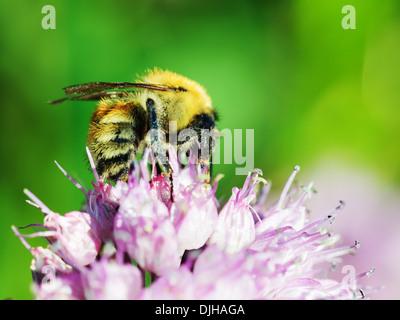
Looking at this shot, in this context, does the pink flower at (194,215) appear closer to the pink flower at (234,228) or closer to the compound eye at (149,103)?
the pink flower at (234,228)

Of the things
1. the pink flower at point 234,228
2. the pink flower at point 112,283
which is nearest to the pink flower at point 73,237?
the pink flower at point 112,283

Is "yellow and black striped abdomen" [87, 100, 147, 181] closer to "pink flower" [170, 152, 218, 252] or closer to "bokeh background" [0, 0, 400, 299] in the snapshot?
"pink flower" [170, 152, 218, 252]

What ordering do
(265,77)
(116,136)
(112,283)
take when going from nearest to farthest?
1. (112,283)
2. (116,136)
3. (265,77)

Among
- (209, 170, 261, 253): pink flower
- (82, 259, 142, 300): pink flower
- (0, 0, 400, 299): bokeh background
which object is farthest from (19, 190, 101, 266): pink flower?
(0, 0, 400, 299): bokeh background

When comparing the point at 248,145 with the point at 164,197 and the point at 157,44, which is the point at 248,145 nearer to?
the point at 157,44

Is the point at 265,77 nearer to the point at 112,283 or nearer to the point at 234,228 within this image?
the point at 234,228

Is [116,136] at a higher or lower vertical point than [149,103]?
lower

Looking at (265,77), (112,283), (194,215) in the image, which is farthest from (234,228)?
(265,77)
